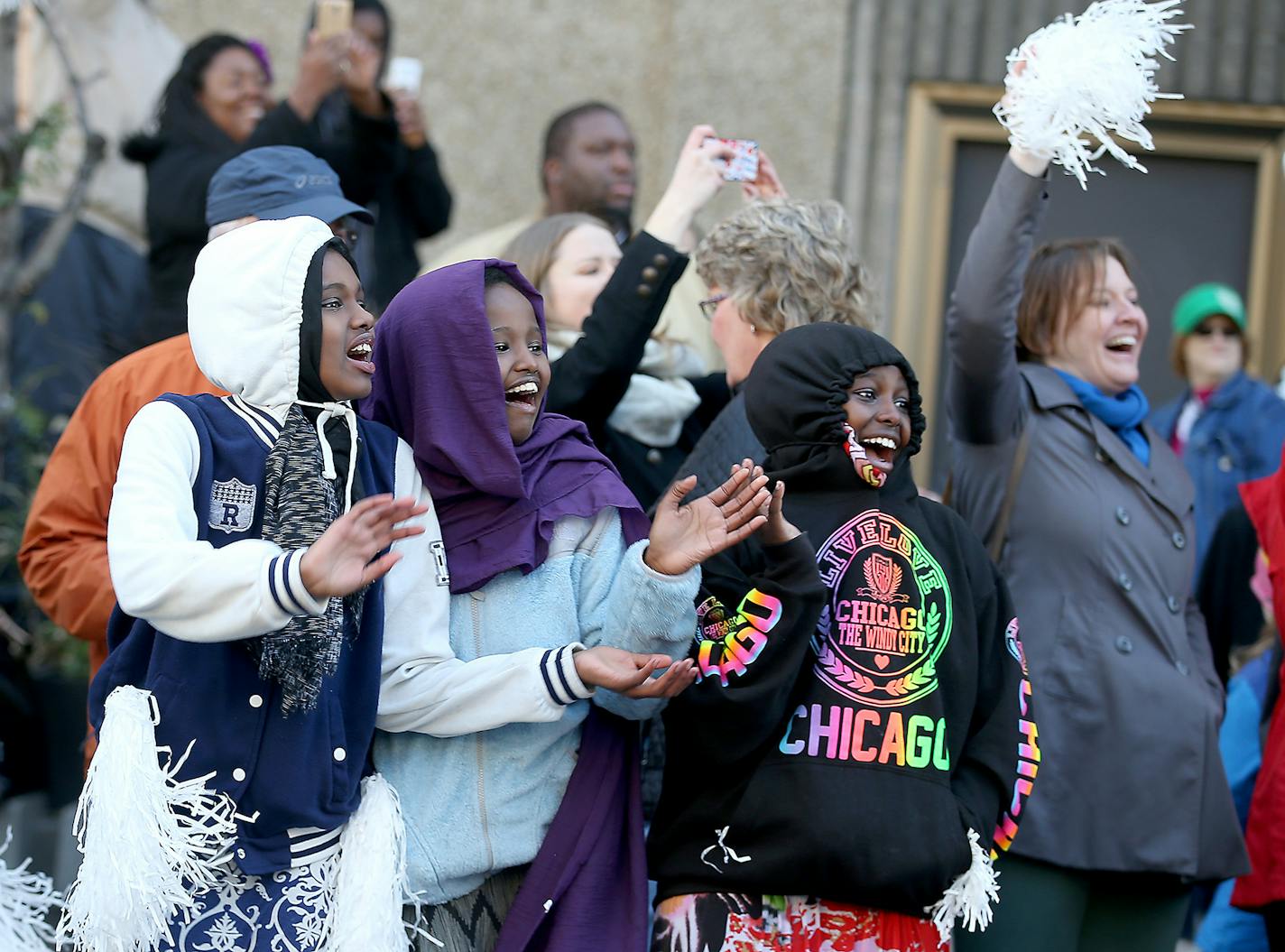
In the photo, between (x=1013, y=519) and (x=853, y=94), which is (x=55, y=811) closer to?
(x=1013, y=519)

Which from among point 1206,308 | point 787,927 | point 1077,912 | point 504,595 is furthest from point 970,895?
point 1206,308

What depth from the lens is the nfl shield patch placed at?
2549mm

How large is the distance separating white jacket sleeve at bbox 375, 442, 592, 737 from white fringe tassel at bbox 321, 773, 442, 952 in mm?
157

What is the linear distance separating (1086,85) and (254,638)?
6.15ft

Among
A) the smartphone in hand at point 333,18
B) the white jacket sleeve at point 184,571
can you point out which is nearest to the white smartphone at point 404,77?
the smartphone in hand at point 333,18

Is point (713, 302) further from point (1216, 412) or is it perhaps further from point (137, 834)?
point (1216, 412)

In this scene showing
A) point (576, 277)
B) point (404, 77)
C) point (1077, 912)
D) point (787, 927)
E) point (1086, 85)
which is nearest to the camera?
point (787, 927)

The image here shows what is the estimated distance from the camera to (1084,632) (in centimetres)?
343

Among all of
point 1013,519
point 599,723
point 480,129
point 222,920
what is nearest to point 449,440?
point 599,723

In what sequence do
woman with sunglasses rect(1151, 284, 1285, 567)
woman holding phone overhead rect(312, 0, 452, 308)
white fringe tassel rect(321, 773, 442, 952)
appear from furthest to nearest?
woman with sunglasses rect(1151, 284, 1285, 567)
woman holding phone overhead rect(312, 0, 452, 308)
white fringe tassel rect(321, 773, 442, 952)

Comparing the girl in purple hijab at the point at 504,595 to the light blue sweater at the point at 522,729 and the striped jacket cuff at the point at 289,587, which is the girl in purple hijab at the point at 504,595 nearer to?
the light blue sweater at the point at 522,729

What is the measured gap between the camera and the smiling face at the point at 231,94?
16.9 ft

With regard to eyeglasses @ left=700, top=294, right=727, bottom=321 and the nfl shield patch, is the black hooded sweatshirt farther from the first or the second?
the nfl shield patch

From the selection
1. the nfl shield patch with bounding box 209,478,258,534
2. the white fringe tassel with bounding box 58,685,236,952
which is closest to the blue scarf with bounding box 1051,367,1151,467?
the nfl shield patch with bounding box 209,478,258,534
